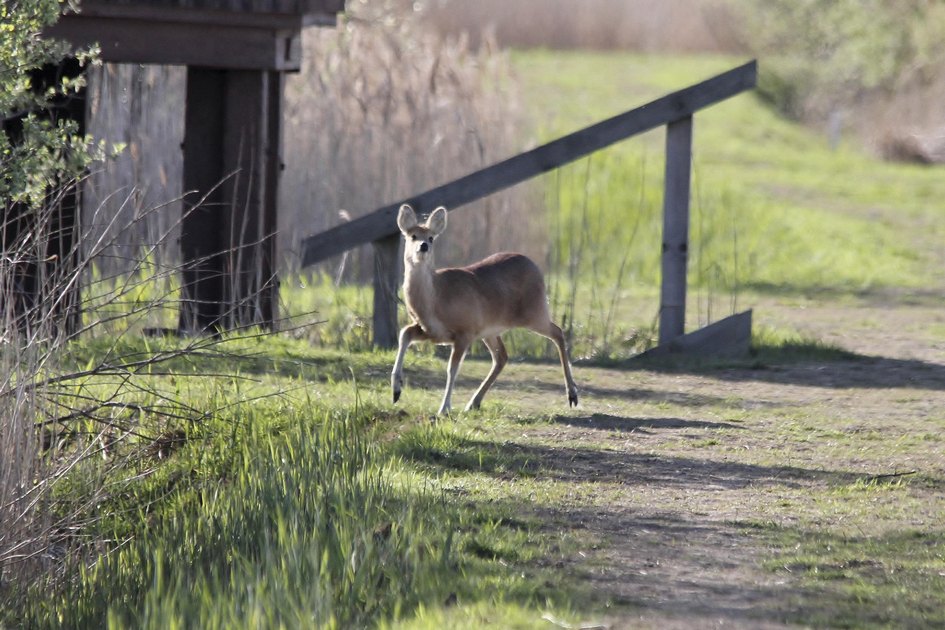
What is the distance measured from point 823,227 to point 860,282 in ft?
12.7

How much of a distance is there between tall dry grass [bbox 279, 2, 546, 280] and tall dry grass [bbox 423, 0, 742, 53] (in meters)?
28.9

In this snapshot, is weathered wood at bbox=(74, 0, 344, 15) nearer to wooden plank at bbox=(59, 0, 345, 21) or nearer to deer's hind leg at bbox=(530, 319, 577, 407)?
wooden plank at bbox=(59, 0, 345, 21)

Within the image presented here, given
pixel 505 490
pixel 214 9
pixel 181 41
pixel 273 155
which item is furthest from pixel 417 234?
pixel 273 155

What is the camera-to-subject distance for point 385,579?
5.90 m

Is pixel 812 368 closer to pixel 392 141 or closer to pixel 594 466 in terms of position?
pixel 594 466

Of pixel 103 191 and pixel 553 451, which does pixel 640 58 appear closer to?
pixel 103 191

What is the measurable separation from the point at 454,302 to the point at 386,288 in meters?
2.02

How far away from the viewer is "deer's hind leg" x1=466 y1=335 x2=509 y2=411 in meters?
9.24

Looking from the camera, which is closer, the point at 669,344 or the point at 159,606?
the point at 159,606

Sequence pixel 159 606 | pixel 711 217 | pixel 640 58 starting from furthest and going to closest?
pixel 640 58 → pixel 711 217 → pixel 159 606

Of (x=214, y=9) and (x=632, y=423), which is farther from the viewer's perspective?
(x=214, y=9)

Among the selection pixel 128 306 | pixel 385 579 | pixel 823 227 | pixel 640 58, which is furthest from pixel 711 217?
pixel 640 58

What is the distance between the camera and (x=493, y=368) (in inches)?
377

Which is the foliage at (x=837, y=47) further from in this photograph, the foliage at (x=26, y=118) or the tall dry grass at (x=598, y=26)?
the foliage at (x=26, y=118)
